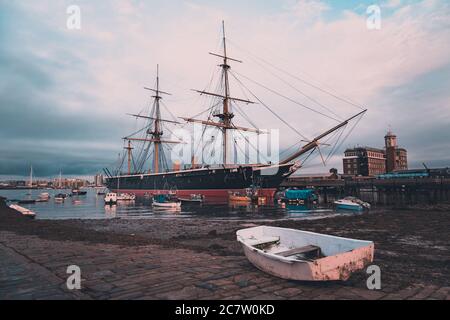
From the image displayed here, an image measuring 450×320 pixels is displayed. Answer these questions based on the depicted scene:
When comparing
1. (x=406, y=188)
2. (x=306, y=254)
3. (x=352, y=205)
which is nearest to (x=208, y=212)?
(x=352, y=205)

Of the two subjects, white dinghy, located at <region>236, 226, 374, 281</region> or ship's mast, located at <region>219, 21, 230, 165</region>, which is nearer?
white dinghy, located at <region>236, 226, 374, 281</region>

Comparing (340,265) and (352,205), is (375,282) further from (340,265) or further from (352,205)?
(352,205)

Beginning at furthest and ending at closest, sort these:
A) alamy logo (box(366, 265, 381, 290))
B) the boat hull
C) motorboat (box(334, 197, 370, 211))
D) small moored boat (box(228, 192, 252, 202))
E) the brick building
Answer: the brick building → small moored boat (box(228, 192, 252, 202)) → motorboat (box(334, 197, 370, 211)) → the boat hull → alamy logo (box(366, 265, 381, 290))

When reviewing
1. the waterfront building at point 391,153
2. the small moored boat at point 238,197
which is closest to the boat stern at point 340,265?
the small moored boat at point 238,197

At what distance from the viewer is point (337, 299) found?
554 centimetres

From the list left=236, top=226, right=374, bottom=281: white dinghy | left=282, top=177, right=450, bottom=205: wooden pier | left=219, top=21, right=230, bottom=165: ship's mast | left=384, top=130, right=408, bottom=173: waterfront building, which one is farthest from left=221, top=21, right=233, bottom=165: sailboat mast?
left=384, top=130, right=408, bottom=173: waterfront building

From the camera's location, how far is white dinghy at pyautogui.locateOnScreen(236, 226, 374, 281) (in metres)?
6.09

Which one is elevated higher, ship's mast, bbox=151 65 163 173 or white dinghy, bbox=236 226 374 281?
ship's mast, bbox=151 65 163 173

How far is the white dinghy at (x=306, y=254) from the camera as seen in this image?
6090 mm

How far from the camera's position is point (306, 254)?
27.4 feet

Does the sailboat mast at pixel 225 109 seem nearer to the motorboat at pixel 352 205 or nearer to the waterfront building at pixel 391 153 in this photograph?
the motorboat at pixel 352 205

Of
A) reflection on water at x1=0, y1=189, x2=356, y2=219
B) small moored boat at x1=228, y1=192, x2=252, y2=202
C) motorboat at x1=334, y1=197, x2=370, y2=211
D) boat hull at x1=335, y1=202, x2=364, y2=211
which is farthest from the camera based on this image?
small moored boat at x1=228, y1=192, x2=252, y2=202

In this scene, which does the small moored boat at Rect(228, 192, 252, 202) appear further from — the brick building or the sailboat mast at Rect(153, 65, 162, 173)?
the brick building
